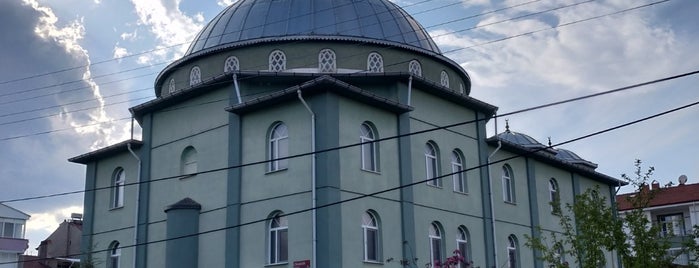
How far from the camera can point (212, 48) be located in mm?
27656

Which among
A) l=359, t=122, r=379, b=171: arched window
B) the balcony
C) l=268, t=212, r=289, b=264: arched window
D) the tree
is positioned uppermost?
the balcony

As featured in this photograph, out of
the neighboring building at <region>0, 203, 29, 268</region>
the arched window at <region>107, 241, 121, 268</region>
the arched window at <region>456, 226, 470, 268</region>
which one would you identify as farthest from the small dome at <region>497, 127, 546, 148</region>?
the neighboring building at <region>0, 203, 29, 268</region>

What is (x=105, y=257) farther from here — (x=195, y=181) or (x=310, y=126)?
(x=310, y=126)

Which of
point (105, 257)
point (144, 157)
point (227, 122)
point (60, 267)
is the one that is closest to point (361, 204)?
point (227, 122)

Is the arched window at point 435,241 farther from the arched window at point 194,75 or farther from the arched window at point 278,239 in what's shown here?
the arched window at point 194,75

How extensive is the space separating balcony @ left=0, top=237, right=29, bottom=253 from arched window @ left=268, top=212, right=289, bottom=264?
32105 millimetres

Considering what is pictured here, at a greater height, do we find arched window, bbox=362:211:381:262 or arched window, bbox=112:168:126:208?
arched window, bbox=112:168:126:208

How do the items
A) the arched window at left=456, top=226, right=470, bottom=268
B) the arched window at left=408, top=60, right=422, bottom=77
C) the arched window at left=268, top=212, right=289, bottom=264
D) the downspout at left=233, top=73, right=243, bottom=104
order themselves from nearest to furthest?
the arched window at left=268, top=212, right=289, bottom=264
the downspout at left=233, top=73, right=243, bottom=104
the arched window at left=456, top=226, right=470, bottom=268
the arched window at left=408, top=60, right=422, bottom=77

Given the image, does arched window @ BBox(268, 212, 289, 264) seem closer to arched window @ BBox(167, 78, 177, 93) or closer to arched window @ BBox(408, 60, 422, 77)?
arched window @ BBox(408, 60, 422, 77)

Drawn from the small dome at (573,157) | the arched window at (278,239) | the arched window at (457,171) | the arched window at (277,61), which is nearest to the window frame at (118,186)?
the arched window at (277,61)

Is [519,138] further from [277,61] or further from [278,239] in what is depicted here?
[278,239]

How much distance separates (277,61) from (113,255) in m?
8.40

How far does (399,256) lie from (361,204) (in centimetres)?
200

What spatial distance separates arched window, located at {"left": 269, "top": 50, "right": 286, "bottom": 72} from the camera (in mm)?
26605
